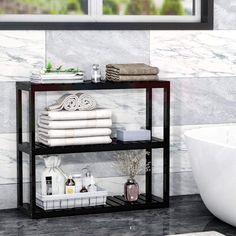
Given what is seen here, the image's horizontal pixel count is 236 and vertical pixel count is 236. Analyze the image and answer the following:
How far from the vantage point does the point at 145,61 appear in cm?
549

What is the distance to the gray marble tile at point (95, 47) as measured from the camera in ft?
17.2

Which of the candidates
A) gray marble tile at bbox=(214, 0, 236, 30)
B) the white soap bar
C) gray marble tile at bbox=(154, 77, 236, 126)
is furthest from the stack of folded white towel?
gray marble tile at bbox=(214, 0, 236, 30)

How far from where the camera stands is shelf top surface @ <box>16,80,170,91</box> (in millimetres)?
4845

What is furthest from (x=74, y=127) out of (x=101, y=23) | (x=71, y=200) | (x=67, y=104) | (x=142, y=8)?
(x=142, y=8)

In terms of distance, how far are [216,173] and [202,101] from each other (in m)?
1.26

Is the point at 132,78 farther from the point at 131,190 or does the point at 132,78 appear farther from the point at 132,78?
the point at 131,190

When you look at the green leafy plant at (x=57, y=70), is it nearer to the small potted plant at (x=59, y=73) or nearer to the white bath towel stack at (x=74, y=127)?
the small potted plant at (x=59, y=73)

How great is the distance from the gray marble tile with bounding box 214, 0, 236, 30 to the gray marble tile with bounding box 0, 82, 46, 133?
1509mm

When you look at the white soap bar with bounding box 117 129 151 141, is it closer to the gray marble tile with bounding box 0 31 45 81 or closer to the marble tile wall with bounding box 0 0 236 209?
the marble tile wall with bounding box 0 0 236 209

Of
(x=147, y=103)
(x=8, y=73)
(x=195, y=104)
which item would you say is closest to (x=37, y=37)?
(x=8, y=73)

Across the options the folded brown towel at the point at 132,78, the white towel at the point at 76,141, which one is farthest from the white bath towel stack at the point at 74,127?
the folded brown towel at the point at 132,78

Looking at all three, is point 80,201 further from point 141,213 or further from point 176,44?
point 176,44

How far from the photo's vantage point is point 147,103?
216 inches

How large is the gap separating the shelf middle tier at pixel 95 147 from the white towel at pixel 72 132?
0.25 ft
